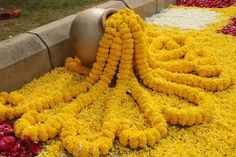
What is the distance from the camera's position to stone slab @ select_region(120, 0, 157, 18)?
27.6ft

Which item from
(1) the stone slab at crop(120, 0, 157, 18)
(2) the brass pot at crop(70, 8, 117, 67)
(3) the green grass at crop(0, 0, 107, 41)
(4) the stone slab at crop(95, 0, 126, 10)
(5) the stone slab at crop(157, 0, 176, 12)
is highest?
(2) the brass pot at crop(70, 8, 117, 67)

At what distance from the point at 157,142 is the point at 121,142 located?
0.40 m

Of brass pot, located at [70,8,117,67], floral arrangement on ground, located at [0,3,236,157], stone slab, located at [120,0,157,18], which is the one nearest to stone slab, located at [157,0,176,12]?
stone slab, located at [120,0,157,18]

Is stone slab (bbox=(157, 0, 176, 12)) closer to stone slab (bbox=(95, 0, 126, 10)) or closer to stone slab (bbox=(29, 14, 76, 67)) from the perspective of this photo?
stone slab (bbox=(95, 0, 126, 10))

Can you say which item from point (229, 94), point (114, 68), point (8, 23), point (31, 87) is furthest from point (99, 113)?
point (8, 23)

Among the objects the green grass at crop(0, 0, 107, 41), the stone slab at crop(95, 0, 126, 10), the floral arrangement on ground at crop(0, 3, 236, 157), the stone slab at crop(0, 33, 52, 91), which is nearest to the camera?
the floral arrangement on ground at crop(0, 3, 236, 157)

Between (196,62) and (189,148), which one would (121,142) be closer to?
(189,148)

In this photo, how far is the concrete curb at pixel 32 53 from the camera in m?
5.55

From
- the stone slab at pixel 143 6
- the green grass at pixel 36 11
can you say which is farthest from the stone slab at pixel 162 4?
the green grass at pixel 36 11

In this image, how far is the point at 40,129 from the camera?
4.60m

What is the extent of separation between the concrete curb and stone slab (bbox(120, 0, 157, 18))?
1.87 metres

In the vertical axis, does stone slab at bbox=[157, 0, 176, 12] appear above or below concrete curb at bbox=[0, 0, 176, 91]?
below

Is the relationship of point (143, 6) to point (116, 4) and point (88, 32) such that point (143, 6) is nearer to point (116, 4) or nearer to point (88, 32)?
point (116, 4)

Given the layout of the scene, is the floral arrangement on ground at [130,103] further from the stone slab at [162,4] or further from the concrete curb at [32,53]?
the stone slab at [162,4]
